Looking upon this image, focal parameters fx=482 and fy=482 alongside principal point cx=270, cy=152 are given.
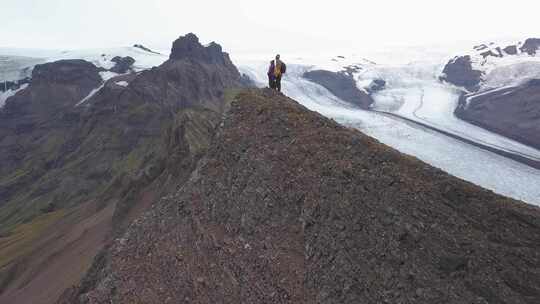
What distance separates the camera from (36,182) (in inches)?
5546

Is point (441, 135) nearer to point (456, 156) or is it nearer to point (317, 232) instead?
point (456, 156)

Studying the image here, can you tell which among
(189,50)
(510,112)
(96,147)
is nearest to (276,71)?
(96,147)

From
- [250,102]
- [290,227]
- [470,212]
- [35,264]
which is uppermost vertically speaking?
[250,102]

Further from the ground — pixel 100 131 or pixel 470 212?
pixel 470 212

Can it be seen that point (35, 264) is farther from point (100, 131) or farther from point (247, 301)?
point (100, 131)

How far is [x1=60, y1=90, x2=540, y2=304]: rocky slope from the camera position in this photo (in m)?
12.3

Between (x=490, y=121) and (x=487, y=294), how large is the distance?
17061cm

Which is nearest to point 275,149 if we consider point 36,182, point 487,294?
point 487,294

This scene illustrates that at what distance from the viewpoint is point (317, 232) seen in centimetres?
1488

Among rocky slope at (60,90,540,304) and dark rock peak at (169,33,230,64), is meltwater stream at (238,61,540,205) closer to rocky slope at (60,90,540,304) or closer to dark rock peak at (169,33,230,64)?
rocky slope at (60,90,540,304)

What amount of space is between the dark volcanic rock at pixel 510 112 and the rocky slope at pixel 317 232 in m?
142

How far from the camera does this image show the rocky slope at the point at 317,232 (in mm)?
12297

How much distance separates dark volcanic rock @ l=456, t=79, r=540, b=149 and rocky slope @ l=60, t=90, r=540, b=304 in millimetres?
142452

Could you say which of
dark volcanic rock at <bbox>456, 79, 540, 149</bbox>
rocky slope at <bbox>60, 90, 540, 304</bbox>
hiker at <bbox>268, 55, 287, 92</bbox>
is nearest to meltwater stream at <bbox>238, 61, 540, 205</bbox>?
dark volcanic rock at <bbox>456, 79, 540, 149</bbox>
